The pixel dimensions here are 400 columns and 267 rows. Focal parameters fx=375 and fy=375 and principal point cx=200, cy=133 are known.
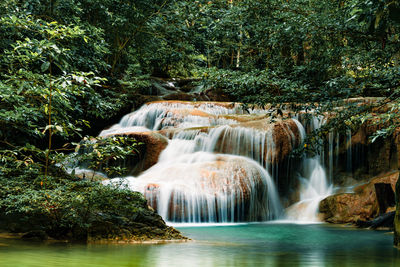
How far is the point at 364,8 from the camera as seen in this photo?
3740mm

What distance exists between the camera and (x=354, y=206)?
35.6 feet

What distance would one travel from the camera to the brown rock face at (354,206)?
10.4 m

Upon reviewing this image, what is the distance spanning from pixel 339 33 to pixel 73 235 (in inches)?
212

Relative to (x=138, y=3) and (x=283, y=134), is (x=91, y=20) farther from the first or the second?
(x=283, y=134)

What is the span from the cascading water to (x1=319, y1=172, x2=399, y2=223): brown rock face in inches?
24.8

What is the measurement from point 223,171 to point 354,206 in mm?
3925

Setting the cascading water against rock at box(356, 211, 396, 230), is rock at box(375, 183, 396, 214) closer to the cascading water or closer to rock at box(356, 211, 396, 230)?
rock at box(356, 211, 396, 230)

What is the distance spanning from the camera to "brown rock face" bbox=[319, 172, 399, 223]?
10.4 metres

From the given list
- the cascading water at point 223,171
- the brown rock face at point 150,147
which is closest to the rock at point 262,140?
the cascading water at point 223,171

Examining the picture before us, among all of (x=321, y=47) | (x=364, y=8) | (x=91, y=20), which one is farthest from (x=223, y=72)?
(x=91, y=20)

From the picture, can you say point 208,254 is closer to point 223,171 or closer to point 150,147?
point 223,171

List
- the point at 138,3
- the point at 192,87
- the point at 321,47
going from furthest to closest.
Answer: the point at 192,87
the point at 138,3
the point at 321,47

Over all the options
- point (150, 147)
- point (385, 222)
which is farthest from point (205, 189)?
point (385, 222)

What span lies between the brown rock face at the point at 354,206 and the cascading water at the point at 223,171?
630 mm
